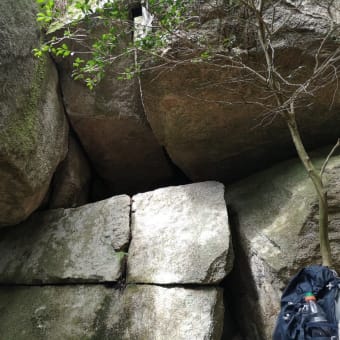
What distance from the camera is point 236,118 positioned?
3555mm

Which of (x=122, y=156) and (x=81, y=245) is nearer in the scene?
(x=81, y=245)

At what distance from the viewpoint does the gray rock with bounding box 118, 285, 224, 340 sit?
8.71ft

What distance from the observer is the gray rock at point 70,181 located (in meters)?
4.06

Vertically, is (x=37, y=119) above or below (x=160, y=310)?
above

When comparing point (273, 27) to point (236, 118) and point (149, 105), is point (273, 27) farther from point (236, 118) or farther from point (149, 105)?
point (149, 105)

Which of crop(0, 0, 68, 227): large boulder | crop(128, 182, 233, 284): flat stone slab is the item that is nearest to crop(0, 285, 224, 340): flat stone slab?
crop(128, 182, 233, 284): flat stone slab

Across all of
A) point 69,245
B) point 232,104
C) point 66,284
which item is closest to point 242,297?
point 66,284

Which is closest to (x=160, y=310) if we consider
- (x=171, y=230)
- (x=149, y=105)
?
(x=171, y=230)

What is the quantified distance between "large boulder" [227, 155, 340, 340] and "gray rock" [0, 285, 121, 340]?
133 cm

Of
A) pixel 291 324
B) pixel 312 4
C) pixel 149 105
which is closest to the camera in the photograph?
pixel 291 324

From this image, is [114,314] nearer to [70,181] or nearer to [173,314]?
[173,314]

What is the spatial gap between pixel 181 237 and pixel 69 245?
1.28 m

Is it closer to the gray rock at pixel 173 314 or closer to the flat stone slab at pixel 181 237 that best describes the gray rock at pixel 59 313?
the gray rock at pixel 173 314

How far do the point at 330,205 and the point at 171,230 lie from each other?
1595mm
